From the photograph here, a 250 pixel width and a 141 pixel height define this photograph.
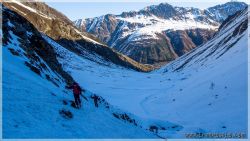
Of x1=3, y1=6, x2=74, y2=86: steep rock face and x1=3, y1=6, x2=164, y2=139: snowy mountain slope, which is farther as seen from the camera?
x1=3, y1=6, x2=74, y2=86: steep rock face

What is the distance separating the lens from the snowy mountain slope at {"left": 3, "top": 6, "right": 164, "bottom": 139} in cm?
1721

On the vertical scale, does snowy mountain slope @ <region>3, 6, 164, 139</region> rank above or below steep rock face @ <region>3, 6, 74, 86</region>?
below

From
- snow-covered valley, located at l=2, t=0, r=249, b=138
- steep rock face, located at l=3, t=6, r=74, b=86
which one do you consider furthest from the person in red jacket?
steep rock face, located at l=3, t=6, r=74, b=86

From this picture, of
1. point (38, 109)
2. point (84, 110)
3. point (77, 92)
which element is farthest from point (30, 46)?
point (38, 109)

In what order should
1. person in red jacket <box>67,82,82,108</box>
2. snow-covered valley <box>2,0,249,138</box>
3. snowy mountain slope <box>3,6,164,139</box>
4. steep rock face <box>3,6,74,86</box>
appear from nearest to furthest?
snowy mountain slope <box>3,6,164,139</box> < snow-covered valley <box>2,0,249,138</box> < person in red jacket <box>67,82,82,108</box> < steep rock face <box>3,6,74,86</box>

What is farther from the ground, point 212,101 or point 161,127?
point 212,101

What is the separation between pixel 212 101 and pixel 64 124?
19982 millimetres

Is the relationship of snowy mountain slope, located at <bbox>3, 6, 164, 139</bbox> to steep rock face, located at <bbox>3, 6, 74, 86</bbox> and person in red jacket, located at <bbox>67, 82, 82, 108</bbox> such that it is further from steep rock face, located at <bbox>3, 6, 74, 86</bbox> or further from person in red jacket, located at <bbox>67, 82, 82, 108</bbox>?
person in red jacket, located at <bbox>67, 82, 82, 108</bbox>

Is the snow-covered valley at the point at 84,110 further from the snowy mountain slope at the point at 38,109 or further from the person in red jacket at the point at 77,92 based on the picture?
the person in red jacket at the point at 77,92

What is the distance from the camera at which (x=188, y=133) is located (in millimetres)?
27609

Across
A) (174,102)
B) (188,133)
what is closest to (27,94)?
(188,133)

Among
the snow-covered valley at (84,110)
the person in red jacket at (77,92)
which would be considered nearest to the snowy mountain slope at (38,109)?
the snow-covered valley at (84,110)

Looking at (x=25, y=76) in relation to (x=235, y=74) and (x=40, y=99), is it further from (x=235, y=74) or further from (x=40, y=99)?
(x=235, y=74)

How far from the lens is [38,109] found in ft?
63.2
